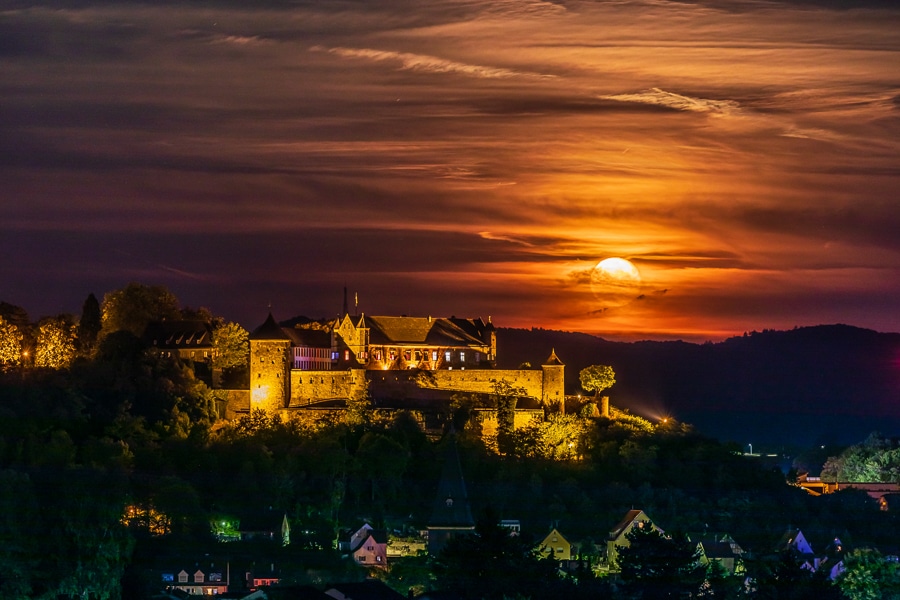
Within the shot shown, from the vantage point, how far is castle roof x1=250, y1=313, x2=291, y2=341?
101 metres

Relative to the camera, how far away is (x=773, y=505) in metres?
105

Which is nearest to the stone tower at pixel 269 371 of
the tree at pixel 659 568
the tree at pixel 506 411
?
the tree at pixel 506 411

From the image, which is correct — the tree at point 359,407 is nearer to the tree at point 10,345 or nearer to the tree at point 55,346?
the tree at point 55,346

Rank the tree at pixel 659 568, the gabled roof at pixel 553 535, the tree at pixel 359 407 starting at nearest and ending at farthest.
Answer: the tree at pixel 659 568 → the gabled roof at pixel 553 535 → the tree at pixel 359 407

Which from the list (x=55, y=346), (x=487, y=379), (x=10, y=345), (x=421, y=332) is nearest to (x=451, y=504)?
(x=487, y=379)

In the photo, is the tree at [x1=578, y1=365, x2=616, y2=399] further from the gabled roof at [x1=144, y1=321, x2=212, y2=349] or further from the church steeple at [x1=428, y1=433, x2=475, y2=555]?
the church steeple at [x1=428, y1=433, x2=475, y2=555]

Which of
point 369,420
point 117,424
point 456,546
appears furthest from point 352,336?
point 456,546

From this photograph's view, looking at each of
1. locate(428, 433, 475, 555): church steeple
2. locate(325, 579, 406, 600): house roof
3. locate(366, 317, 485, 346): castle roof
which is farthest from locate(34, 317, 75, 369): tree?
locate(325, 579, 406, 600): house roof

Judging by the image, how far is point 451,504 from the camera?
8700cm

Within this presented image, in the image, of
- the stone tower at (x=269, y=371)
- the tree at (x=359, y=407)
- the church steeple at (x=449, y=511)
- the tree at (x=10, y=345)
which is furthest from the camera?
the tree at (x=10, y=345)

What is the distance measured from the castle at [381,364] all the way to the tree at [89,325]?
11084 mm

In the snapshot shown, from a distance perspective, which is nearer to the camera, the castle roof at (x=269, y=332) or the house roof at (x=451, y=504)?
the house roof at (x=451, y=504)

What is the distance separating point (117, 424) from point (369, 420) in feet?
39.5

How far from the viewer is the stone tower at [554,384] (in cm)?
10562
